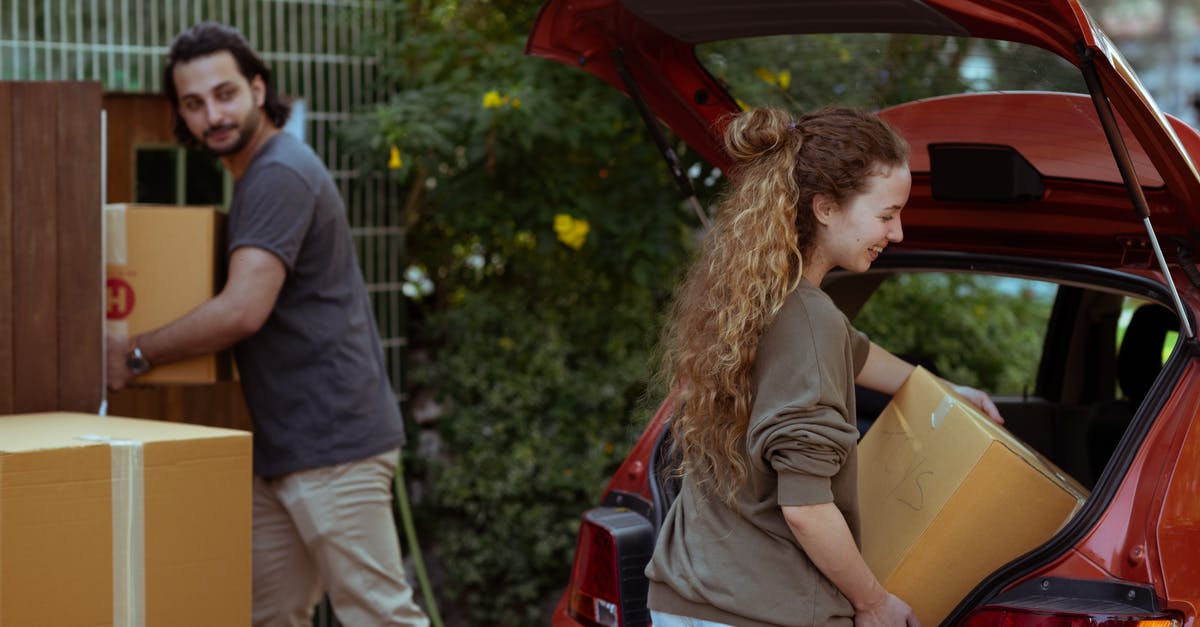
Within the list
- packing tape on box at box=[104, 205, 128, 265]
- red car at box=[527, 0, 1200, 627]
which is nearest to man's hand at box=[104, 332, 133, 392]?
packing tape on box at box=[104, 205, 128, 265]

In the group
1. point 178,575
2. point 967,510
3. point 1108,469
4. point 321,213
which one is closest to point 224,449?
point 178,575

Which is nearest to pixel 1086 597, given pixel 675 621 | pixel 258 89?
pixel 675 621

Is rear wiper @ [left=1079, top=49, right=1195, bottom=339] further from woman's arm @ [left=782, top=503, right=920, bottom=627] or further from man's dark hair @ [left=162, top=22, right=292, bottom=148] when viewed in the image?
man's dark hair @ [left=162, top=22, right=292, bottom=148]

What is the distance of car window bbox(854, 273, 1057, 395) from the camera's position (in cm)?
586

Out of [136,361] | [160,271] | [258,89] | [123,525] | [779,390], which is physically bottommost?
[123,525]

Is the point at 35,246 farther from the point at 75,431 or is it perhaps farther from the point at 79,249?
the point at 75,431

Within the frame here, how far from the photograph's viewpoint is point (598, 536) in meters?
2.70

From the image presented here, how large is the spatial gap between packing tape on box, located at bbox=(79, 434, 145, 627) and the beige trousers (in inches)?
37.2

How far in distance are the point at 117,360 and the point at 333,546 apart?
2.43ft

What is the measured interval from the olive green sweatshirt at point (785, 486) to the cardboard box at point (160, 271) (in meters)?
1.73

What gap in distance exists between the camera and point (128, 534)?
2.51m

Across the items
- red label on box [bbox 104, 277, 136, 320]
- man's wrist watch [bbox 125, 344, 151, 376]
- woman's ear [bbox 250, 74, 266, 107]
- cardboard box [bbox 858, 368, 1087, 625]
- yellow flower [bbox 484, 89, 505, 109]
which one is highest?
yellow flower [bbox 484, 89, 505, 109]

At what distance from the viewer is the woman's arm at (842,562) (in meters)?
1.97

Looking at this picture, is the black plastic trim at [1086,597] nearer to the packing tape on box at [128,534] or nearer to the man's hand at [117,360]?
the packing tape on box at [128,534]
